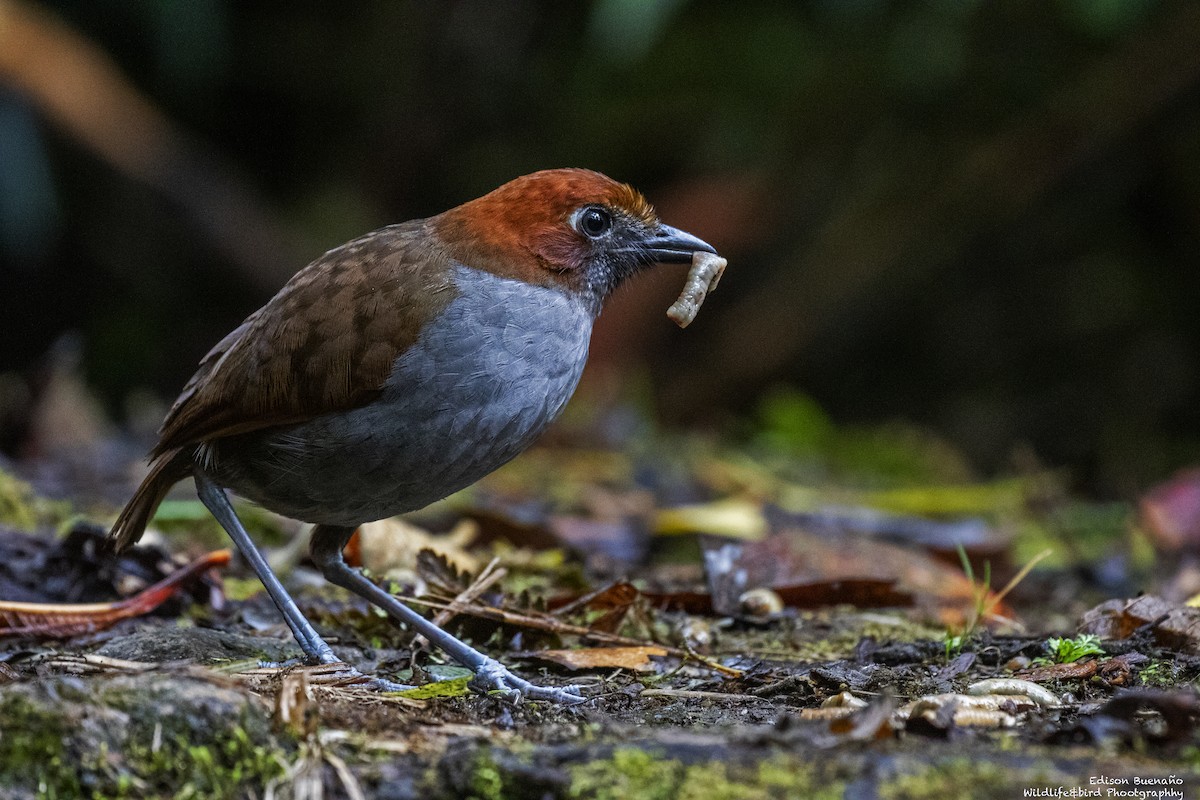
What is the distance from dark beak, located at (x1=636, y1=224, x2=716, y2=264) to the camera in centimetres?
387

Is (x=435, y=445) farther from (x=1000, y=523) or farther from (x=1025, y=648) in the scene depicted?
(x=1000, y=523)

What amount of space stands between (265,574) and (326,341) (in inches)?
27.6

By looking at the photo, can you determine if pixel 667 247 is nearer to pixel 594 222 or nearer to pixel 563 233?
pixel 594 222

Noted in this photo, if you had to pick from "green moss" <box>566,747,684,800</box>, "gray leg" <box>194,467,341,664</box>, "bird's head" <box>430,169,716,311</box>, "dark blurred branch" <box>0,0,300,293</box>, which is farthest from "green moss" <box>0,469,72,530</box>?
"dark blurred branch" <box>0,0,300,293</box>

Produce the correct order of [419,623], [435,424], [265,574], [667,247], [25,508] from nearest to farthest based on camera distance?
1. [435,424]
2. [419,623]
3. [265,574]
4. [667,247]
5. [25,508]

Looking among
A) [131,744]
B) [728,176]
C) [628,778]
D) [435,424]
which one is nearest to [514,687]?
[435,424]

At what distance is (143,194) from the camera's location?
8.95 meters

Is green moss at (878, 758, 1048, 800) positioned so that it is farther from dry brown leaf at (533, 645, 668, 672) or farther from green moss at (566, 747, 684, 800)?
dry brown leaf at (533, 645, 668, 672)

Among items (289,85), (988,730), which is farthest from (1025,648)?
(289,85)

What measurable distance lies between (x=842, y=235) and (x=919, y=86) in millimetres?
1077

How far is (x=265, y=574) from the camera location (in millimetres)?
3547

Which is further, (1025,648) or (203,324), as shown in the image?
(203,324)

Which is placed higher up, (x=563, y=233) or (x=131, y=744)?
(x=563, y=233)

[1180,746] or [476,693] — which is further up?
[1180,746]
